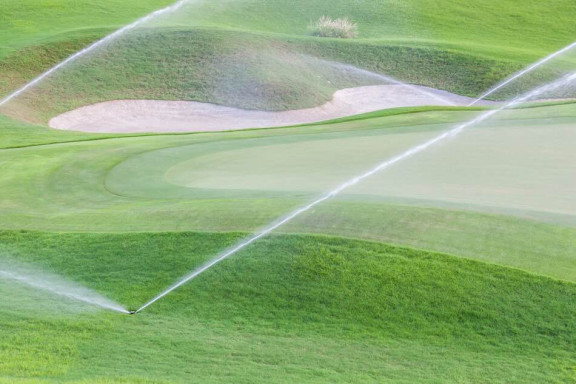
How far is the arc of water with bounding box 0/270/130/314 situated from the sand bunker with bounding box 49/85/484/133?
19862 mm

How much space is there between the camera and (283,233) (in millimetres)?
9633

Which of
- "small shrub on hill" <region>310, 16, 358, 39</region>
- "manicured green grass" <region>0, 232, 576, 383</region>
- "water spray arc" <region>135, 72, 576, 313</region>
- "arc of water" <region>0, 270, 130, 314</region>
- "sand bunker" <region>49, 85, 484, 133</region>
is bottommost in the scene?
"sand bunker" <region>49, 85, 484, 133</region>

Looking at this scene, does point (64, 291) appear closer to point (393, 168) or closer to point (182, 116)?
point (393, 168)

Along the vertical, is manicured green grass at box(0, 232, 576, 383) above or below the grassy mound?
below

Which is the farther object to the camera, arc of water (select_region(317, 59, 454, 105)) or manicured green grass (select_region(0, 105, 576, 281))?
arc of water (select_region(317, 59, 454, 105))

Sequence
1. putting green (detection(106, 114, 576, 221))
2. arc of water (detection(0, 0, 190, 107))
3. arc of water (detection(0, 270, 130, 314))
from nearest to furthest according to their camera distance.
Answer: arc of water (detection(0, 270, 130, 314)), putting green (detection(106, 114, 576, 221)), arc of water (detection(0, 0, 190, 107))

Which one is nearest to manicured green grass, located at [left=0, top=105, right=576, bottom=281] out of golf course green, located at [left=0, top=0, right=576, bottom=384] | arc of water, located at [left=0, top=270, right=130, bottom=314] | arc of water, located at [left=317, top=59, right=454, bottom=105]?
golf course green, located at [left=0, top=0, right=576, bottom=384]

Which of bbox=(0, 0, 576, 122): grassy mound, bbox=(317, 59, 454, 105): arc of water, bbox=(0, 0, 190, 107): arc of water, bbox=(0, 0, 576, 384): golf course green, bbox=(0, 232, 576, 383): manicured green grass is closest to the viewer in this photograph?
bbox=(0, 232, 576, 383): manicured green grass

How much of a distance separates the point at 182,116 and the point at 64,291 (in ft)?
73.5

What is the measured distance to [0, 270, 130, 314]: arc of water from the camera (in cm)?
844

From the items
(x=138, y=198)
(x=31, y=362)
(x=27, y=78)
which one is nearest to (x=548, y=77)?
(x=27, y=78)

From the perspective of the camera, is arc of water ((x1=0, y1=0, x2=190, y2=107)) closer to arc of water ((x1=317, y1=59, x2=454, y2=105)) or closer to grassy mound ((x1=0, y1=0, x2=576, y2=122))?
grassy mound ((x1=0, y1=0, x2=576, y2=122))

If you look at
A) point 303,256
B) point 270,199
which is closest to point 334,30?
point 270,199

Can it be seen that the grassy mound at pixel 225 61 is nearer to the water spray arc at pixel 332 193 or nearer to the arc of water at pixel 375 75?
the arc of water at pixel 375 75
